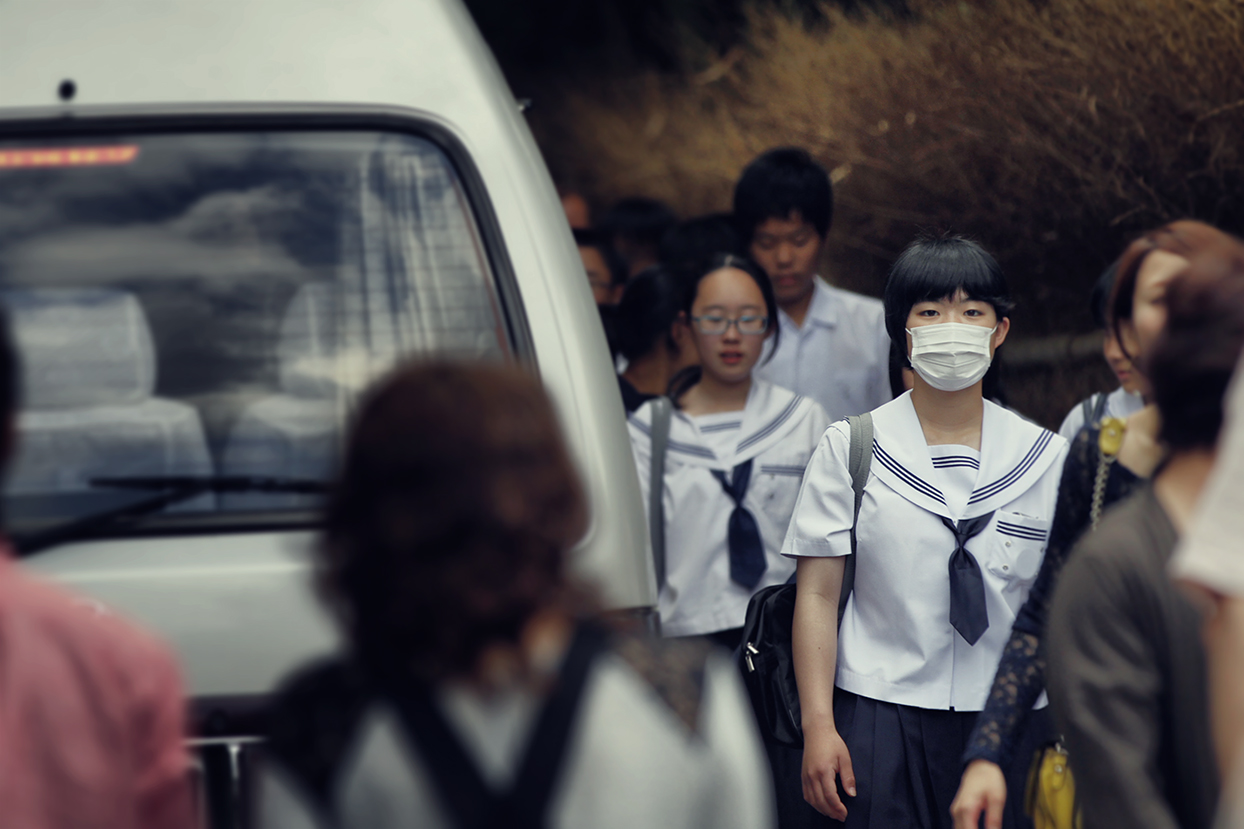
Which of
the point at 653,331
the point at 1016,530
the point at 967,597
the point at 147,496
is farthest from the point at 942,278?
the point at 653,331

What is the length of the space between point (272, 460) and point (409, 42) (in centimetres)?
85

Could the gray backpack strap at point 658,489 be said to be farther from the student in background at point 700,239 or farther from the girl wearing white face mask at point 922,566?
the student in background at point 700,239

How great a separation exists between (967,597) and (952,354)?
0.55 meters

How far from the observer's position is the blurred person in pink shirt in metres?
1.58

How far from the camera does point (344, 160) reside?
8.35 ft

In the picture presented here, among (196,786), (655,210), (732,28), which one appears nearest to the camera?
(196,786)

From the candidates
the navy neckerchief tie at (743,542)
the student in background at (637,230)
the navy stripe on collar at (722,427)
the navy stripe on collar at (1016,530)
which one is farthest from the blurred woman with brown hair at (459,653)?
the student in background at (637,230)

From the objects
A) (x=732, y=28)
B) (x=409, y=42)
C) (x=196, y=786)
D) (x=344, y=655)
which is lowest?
(x=196, y=786)

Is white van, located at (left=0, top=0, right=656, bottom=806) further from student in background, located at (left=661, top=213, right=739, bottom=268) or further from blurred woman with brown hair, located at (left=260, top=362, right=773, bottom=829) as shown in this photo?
student in background, located at (left=661, top=213, right=739, bottom=268)

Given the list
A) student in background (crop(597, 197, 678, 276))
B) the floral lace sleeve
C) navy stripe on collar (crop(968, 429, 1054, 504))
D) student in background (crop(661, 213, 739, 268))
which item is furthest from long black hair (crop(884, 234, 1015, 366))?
student in background (crop(597, 197, 678, 276))

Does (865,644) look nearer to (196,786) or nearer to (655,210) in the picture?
(196,786)

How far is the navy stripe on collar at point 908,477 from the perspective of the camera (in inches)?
125

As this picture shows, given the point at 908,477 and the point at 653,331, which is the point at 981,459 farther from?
the point at 653,331

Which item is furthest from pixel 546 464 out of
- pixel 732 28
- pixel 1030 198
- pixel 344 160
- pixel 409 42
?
pixel 732 28
